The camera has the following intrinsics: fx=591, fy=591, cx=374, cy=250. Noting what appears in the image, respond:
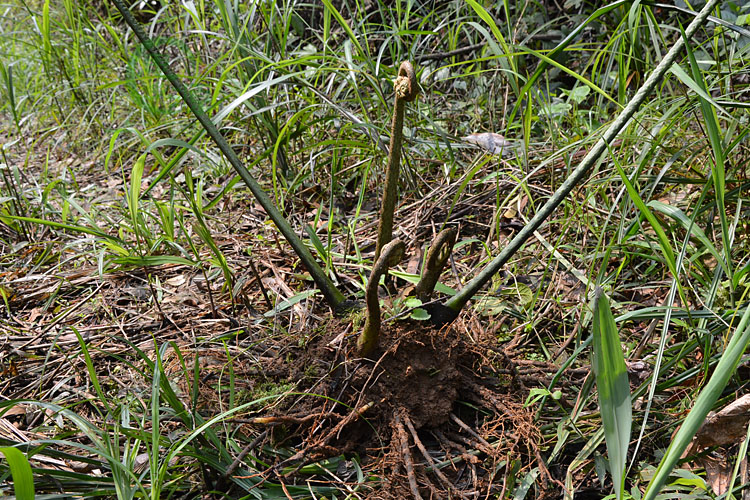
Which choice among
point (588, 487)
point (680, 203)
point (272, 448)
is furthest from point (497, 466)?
point (680, 203)

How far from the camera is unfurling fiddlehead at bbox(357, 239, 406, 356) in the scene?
3.22 feet

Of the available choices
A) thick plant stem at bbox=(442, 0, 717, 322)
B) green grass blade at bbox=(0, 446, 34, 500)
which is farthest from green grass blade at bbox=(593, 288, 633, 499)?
green grass blade at bbox=(0, 446, 34, 500)

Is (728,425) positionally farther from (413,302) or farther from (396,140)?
(396,140)

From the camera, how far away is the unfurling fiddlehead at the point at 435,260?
1132 mm

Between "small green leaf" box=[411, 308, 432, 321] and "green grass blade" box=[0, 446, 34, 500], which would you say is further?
"small green leaf" box=[411, 308, 432, 321]

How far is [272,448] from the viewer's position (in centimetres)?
111

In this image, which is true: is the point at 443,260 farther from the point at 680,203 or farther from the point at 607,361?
the point at 680,203

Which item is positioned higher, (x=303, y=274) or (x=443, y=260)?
(x=443, y=260)

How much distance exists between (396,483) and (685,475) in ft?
1.57

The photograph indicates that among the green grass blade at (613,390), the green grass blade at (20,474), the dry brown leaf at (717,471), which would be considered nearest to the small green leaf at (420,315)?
the green grass blade at (613,390)

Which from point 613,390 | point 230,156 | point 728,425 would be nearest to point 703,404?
point 613,390

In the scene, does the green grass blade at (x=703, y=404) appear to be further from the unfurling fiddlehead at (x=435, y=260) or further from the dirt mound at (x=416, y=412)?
the unfurling fiddlehead at (x=435, y=260)

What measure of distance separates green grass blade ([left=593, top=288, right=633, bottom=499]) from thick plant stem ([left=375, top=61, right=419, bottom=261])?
54cm

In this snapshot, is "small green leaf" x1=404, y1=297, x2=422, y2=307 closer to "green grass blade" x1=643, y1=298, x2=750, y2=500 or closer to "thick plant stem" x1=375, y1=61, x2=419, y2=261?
"thick plant stem" x1=375, y1=61, x2=419, y2=261
